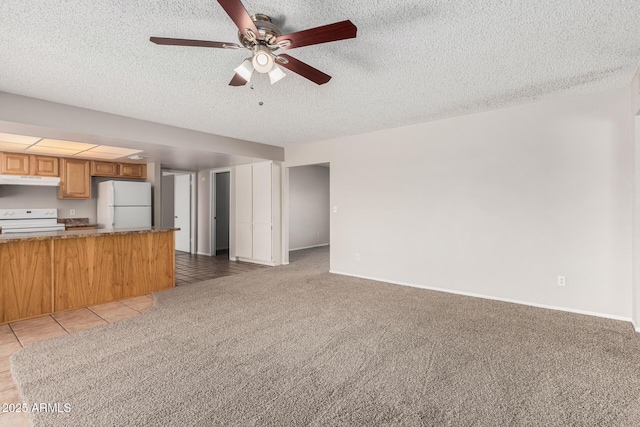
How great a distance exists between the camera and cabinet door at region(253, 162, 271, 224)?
244 inches

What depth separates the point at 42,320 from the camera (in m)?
3.34

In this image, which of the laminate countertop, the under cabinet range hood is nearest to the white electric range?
the under cabinet range hood

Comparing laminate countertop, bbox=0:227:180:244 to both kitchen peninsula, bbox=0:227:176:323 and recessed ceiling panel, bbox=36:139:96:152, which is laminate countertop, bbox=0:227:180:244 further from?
recessed ceiling panel, bbox=36:139:96:152

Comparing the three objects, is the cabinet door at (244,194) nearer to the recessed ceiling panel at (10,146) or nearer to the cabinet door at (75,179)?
the cabinet door at (75,179)

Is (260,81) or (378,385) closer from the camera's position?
(378,385)

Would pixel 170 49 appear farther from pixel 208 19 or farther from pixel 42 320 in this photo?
pixel 42 320

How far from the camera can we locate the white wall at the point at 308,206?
8.29 metres

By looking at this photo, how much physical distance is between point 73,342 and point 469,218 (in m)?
4.52

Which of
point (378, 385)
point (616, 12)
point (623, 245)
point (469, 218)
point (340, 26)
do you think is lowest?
point (378, 385)

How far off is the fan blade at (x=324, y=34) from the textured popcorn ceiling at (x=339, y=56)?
0.23m

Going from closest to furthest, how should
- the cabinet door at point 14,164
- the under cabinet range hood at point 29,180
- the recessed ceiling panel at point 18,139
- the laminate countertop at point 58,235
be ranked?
the laminate countertop at point 58,235
the recessed ceiling panel at point 18,139
the under cabinet range hood at point 29,180
the cabinet door at point 14,164

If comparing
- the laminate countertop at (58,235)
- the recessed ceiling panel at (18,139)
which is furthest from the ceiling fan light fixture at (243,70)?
the recessed ceiling panel at (18,139)

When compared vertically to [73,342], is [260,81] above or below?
above

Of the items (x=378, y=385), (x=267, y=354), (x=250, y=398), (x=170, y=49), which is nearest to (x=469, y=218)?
(x=378, y=385)
